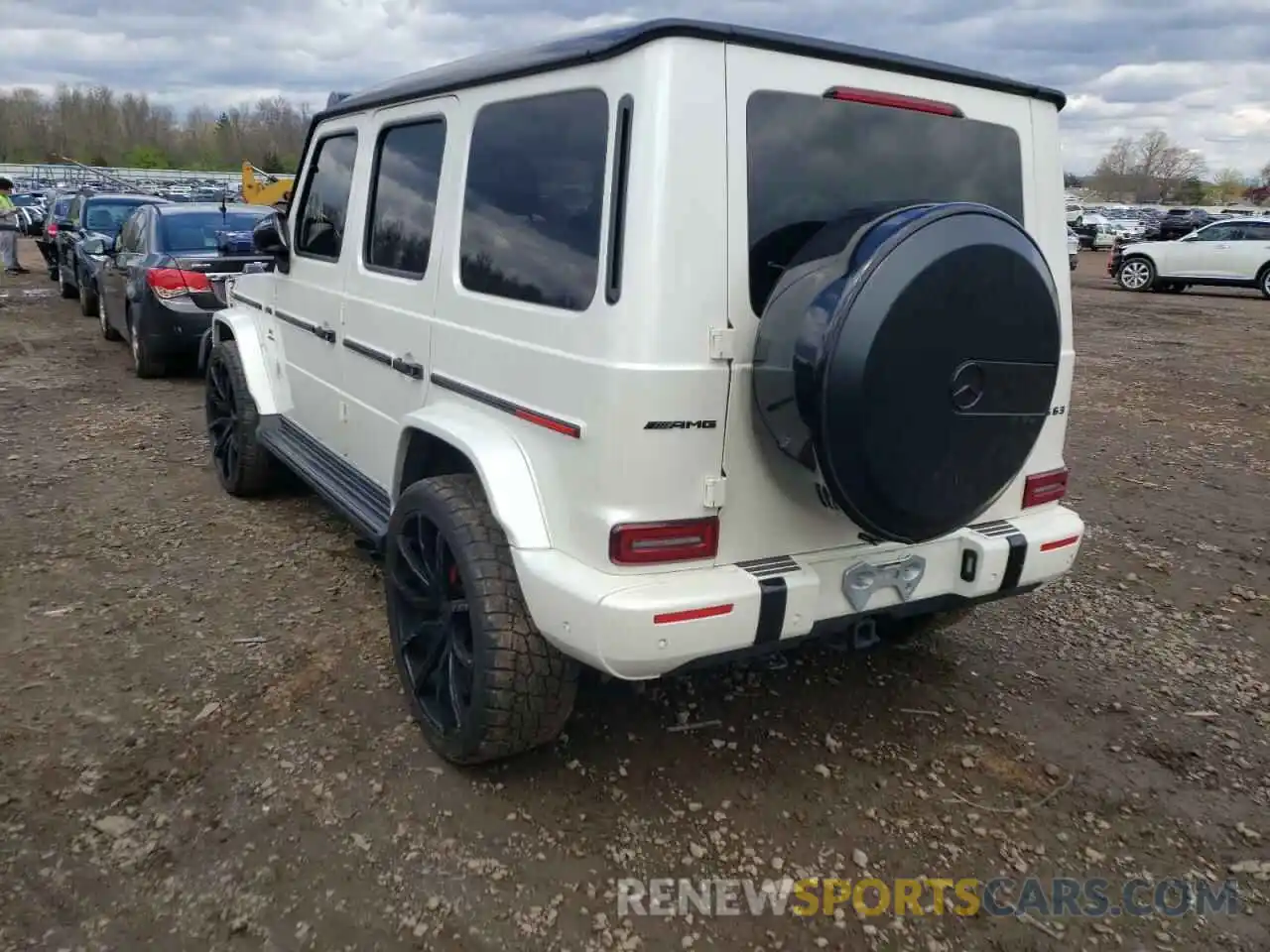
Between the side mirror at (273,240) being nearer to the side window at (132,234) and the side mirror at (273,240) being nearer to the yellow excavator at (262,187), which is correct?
the side window at (132,234)

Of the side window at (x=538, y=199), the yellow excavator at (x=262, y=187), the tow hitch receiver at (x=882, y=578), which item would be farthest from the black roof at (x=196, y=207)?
the yellow excavator at (x=262, y=187)

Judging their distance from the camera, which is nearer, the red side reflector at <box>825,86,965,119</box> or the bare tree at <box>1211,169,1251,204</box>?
the red side reflector at <box>825,86,965,119</box>

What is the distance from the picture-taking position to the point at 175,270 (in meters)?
8.17

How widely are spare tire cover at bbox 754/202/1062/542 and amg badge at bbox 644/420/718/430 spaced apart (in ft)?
0.47

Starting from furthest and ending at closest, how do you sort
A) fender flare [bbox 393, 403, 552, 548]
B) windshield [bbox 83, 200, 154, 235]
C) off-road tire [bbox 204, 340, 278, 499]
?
windshield [bbox 83, 200, 154, 235]
off-road tire [bbox 204, 340, 278, 499]
fender flare [bbox 393, 403, 552, 548]

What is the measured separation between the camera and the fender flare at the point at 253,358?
5109 mm

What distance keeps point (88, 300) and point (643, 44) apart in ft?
42.3

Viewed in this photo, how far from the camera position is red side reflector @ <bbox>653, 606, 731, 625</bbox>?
94.9 inches

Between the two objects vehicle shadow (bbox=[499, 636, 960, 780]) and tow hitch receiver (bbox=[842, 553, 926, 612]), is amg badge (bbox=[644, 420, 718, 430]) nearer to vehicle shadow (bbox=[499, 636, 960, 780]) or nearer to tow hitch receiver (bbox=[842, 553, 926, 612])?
tow hitch receiver (bbox=[842, 553, 926, 612])

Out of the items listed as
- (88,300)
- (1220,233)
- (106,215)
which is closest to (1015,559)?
(88,300)

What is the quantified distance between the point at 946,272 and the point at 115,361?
9.60 m

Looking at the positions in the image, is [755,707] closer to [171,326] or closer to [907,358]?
[907,358]

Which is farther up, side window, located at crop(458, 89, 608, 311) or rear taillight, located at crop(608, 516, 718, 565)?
side window, located at crop(458, 89, 608, 311)

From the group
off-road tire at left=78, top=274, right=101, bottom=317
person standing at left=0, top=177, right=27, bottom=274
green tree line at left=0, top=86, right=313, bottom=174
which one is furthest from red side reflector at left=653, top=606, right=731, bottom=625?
green tree line at left=0, top=86, right=313, bottom=174
